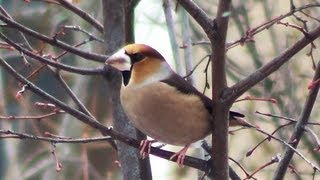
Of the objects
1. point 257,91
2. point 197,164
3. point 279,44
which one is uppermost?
point 279,44

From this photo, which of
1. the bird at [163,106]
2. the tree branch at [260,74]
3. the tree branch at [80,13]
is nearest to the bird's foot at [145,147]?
the bird at [163,106]

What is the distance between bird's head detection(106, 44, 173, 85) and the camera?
4.43ft

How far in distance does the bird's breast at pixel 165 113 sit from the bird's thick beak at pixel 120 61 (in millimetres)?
43

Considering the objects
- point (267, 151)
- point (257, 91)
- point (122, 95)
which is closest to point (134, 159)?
point (122, 95)

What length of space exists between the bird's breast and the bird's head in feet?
0.10

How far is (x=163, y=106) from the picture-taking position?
4.32 ft

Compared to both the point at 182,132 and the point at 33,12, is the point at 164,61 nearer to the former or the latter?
the point at 182,132

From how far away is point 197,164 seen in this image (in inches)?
49.1

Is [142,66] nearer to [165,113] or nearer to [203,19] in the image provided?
[165,113]

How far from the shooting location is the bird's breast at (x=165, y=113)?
1309mm

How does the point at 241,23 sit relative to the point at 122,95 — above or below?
above

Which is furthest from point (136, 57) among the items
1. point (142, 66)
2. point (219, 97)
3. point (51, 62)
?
point (219, 97)

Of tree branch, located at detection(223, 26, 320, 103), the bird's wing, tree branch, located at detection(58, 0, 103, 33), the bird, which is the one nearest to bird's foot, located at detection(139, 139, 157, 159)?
the bird

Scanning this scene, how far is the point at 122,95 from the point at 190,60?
0.29 meters
